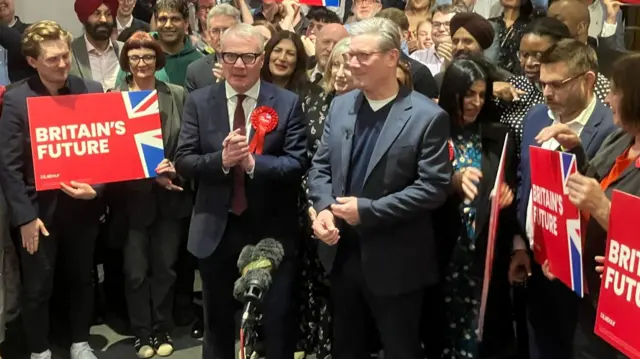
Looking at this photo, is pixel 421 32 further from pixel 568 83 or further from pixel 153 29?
pixel 568 83

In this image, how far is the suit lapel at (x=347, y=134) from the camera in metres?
2.59

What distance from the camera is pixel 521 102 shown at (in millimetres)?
3074

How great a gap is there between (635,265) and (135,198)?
2460mm

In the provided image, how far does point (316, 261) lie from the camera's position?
341 centimetres

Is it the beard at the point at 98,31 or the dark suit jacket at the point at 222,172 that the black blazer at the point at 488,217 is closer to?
the dark suit jacket at the point at 222,172

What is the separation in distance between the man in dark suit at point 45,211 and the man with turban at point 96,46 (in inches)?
28.2

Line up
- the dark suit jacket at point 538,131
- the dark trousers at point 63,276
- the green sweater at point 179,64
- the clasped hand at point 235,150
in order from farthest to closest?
1. the green sweater at point 179,64
2. the dark trousers at point 63,276
3. the clasped hand at point 235,150
4. the dark suit jacket at point 538,131

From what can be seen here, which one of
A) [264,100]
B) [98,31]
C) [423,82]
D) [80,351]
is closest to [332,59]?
[264,100]

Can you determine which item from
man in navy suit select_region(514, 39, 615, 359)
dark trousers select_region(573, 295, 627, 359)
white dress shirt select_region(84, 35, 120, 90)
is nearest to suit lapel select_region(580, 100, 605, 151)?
man in navy suit select_region(514, 39, 615, 359)

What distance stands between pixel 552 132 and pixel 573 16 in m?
1.60

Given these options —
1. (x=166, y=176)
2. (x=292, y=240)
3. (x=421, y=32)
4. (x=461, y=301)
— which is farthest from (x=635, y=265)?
(x=421, y=32)

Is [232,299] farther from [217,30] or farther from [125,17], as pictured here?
[125,17]

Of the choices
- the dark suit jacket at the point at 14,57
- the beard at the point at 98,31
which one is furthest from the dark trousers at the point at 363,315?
the dark suit jacket at the point at 14,57

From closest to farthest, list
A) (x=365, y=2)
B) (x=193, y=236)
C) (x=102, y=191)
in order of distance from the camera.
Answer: (x=193, y=236) → (x=102, y=191) → (x=365, y=2)
